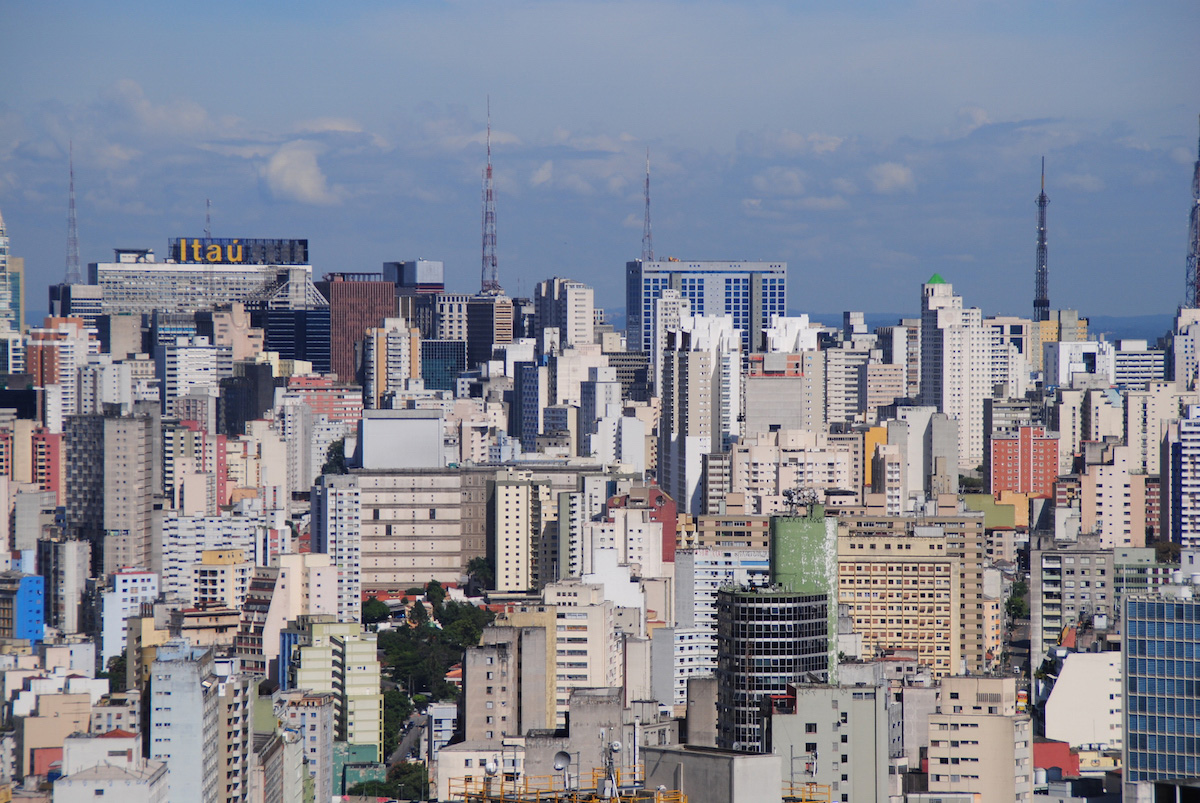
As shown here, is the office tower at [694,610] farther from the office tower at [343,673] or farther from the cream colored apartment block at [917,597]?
the office tower at [343,673]

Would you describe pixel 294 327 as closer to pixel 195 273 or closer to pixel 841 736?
pixel 195 273

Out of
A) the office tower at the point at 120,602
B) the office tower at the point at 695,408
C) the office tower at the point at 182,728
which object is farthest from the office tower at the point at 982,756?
the office tower at the point at 695,408

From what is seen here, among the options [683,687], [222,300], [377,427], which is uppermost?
[222,300]

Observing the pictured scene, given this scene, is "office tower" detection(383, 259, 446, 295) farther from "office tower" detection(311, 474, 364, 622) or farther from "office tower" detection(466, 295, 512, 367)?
"office tower" detection(311, 474, 364, 622)

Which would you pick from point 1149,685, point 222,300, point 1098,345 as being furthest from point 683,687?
point 222,300

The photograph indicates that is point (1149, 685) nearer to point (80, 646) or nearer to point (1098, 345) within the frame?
point (80, 646)

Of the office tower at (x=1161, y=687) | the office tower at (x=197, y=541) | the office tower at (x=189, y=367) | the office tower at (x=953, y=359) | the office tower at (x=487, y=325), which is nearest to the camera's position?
the office tower at (x=1161, y=687)

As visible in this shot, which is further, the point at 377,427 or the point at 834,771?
the point at 377,427
